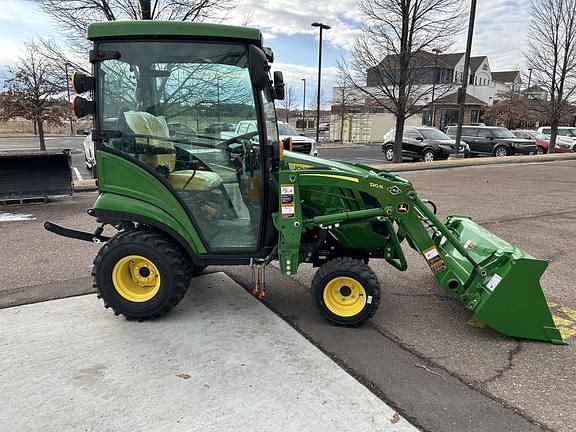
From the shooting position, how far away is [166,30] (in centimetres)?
341

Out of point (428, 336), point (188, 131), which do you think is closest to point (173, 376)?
point (188, 131)

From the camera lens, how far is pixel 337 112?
43.3 m

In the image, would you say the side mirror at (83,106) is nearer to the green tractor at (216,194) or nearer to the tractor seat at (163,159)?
the green tractor at (216,194)

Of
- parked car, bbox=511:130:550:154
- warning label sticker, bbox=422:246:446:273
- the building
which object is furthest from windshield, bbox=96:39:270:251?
parked car, bbox=511:130:550:154

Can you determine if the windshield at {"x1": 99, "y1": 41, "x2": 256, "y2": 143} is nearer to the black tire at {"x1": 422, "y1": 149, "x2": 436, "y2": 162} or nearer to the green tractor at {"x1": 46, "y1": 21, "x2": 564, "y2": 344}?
the green tractor at {"x1": 46, "y1": 21, "x2": 564, "y2": 344}

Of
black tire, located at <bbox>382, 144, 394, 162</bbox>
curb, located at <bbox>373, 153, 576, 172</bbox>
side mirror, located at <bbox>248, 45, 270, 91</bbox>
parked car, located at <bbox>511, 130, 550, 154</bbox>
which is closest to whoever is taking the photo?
side mirror, located at <bbox>248, 45, 270, 91</bbox>

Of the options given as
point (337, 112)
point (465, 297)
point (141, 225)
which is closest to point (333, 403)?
point (465, 297)

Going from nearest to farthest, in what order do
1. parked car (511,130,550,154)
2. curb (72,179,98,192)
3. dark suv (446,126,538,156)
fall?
curb (72,179,98,192)
dark suv (446,126,538,156)
parked car (511,130,550,154)

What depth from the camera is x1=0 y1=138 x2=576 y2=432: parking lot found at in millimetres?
2734

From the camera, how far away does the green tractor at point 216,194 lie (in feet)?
11.5

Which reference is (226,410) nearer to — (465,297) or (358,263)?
(358,263)

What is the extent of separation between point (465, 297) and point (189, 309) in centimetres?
239

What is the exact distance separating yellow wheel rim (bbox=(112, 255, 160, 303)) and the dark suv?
844 inches

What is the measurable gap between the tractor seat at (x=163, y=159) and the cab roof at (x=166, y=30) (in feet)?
2.01
